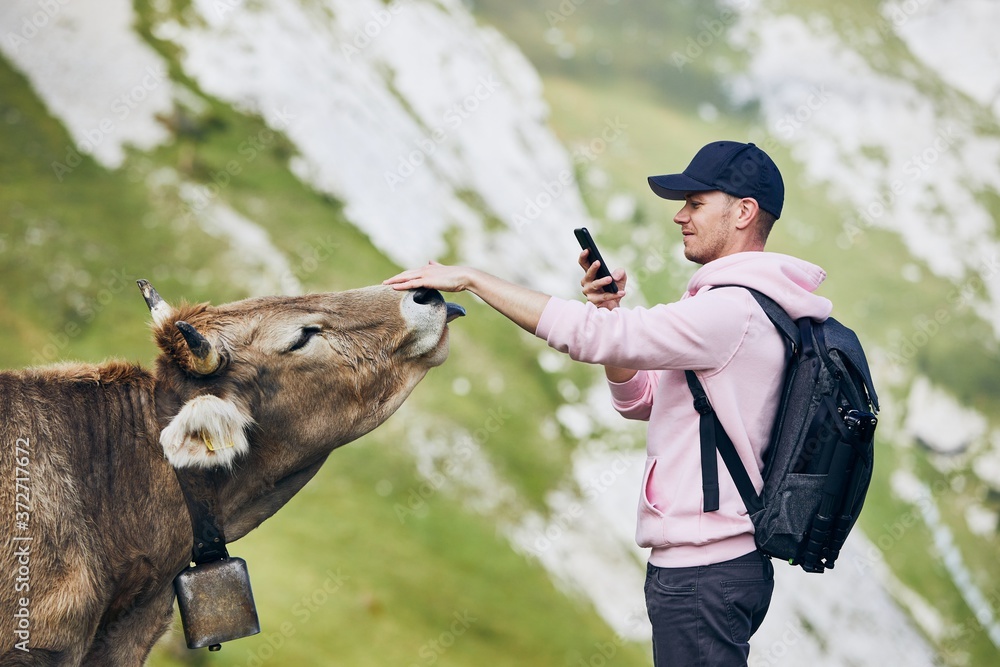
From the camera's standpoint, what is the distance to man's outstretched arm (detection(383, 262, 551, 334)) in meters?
3.65

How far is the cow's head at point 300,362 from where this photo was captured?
442 centimetres

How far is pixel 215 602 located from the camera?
4.25 meters

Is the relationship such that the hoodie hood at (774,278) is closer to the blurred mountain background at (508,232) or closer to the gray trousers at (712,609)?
the gray trousers at (712,609)

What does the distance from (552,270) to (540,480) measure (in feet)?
14.4

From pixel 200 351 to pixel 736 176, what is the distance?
8.42 ft

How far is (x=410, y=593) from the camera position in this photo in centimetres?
1024

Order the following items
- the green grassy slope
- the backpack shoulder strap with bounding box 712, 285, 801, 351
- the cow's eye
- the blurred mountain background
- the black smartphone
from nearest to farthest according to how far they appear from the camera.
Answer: the backpack shoulder strap with bounding box 712, 285, 801, 351, the black smartphone, the cow's eye, the green grassy slope, the blurred mountain background

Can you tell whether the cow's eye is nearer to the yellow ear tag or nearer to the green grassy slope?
the yellow ear tag

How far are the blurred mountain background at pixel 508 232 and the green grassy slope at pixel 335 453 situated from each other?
0.12 feet

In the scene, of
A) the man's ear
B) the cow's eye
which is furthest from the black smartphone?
the cow's eye

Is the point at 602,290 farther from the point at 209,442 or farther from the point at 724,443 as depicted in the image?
the point at 209,442

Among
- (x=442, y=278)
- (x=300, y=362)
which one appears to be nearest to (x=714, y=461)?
(x=442, y=278)

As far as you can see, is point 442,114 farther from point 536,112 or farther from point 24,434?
point 24,434

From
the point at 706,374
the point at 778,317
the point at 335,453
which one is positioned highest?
the point at 778,317
